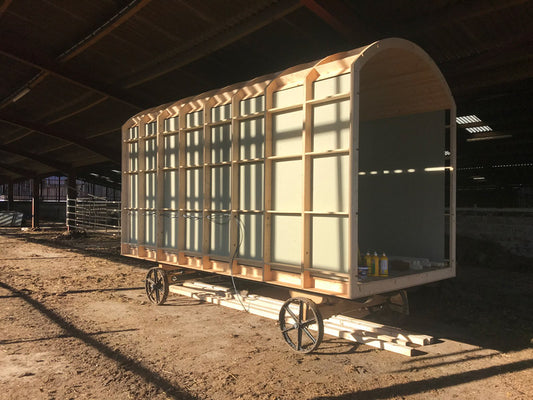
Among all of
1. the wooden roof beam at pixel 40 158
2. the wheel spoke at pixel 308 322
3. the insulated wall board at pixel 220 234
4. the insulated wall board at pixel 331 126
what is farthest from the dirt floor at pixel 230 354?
the wooden roof beam at pixel 40 158

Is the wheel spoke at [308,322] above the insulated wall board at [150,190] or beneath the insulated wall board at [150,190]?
beneath

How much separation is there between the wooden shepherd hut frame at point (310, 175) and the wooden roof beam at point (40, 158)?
20825 mm

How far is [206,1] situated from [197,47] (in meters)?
2.10

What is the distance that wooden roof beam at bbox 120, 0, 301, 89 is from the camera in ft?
28.4

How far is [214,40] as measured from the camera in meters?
10.5

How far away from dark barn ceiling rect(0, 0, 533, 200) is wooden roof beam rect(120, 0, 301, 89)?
0.10 feet

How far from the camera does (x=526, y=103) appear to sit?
12.4 meters

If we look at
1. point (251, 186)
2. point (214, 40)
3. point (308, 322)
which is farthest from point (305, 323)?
point (214, 40)

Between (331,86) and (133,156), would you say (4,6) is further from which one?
(331,86)

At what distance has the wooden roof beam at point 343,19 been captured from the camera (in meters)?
7.90

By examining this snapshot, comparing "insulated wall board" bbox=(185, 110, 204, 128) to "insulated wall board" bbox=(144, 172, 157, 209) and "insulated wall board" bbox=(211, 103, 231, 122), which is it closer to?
"insulated wall board" bbox=(211, 103, 231, 122)

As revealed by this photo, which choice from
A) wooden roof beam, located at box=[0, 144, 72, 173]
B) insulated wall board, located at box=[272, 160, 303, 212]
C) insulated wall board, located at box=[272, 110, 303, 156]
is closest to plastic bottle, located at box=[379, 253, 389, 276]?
insulated wall board, located at box=[272, 160, 303, 212]

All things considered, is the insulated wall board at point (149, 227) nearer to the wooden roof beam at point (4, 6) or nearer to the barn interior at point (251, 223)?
the barn interior at point (251, 223)

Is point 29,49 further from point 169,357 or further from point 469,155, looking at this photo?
point 469,155
